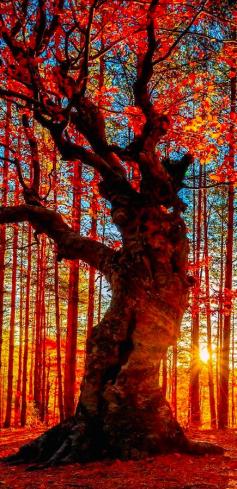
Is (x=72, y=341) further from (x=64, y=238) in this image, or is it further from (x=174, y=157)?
(x=64, y=238)

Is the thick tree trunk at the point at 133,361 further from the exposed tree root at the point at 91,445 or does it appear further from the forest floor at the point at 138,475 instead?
the forest floor at the point at 138,475

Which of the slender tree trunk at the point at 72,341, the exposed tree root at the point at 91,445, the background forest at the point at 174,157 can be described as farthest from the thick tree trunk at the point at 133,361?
the slender tree trunk at the point at 72,341

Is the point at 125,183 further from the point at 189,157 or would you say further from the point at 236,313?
the point at 236,313

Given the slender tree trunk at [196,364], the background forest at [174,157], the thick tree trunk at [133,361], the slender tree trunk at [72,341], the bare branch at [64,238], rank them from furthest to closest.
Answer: the slender tree trunk at [196,364], the slender tree trunk at [72,341], the background forest at [174,157], the bare branch at [64,238], the thick tree trunk at [133,361]

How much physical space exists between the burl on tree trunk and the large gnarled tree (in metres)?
0.01

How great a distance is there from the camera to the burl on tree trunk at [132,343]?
20.0 ft

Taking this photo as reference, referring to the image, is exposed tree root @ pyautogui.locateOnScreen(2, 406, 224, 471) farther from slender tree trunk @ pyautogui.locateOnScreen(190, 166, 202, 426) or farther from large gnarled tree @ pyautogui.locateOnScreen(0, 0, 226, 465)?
slender tree trunk @ pyautogui.locateOnScreen(190, 166, 202, 426)

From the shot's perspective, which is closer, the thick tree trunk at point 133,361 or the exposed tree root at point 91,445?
the exposed tree root at point 91,445

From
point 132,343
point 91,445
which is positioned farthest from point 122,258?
point 91,445

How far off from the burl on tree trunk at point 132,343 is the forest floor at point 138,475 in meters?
0.29

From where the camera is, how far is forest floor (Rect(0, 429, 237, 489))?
15.6 feet

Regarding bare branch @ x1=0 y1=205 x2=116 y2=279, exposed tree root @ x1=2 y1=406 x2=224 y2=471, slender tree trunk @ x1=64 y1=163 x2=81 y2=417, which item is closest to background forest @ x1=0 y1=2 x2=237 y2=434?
slender tree trunk @ x1=64 y1=163 x2=81 y2=417

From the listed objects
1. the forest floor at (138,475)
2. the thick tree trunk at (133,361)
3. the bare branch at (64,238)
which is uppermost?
the bare branch at (64,238)

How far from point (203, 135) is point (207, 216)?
9033 millimetres
